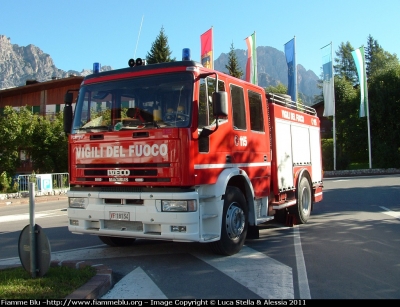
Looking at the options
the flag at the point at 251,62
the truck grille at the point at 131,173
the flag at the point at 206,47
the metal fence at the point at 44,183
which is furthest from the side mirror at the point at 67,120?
the flag at the point at 251,62

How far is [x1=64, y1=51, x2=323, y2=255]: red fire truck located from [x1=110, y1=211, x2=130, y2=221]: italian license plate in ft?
0.05

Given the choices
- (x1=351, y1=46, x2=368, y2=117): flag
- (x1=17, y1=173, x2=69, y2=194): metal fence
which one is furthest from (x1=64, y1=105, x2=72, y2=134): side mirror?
(x1=351, y1=46, x2=368, y2=117): flag

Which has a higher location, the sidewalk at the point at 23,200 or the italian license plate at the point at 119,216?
the italian license plate at the point at 119,216

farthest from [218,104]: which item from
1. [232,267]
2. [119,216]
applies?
[232,267]

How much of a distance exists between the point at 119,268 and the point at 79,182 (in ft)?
5.03

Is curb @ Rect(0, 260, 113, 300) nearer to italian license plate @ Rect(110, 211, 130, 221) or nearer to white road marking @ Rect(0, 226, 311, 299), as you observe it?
white road marking @ Rect(0, 226, 311, 299)

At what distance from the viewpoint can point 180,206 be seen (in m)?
5.78

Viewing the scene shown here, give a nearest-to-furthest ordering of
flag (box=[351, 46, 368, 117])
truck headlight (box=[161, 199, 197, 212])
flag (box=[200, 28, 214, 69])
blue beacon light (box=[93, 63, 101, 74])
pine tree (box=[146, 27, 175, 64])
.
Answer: truck headlight (box=[161, 199, 197, 212])
blue beacon light (box=[93, 63, 101, 74])
flag (box=[200, 28, 214, 69])
flag (box=[351, 46, 368, 117])
pine tree (box=[146, 27, 175, 64])

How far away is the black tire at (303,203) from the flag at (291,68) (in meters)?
14.7

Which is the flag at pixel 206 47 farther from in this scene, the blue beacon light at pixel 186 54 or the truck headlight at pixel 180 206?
the truck headlight at pixel 180 206

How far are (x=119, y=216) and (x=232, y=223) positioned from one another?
1761 mm

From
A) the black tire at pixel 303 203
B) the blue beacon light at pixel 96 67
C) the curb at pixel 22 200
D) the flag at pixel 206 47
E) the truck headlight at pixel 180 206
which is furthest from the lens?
the flag at pixel 206 47

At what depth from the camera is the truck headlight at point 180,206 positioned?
5.76 meters

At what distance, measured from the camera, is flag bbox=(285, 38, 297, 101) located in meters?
24.6
